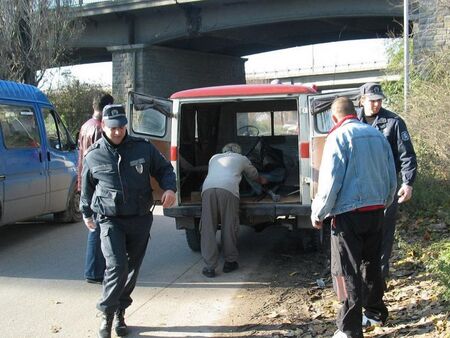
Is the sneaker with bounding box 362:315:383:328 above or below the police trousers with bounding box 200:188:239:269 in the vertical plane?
below

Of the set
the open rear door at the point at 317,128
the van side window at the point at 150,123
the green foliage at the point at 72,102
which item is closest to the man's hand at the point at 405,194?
the open rear door at the point at 317,128

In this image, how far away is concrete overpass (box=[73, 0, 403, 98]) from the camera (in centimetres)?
2289

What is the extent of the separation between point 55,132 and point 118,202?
5138 millimetres

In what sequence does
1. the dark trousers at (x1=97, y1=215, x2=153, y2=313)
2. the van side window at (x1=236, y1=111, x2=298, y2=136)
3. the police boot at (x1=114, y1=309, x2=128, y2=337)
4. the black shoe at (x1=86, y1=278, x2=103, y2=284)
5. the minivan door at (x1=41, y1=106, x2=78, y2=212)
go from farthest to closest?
1. the van side window at (x1=236, y1=111, x2=298, y2=136)
2. the minivan door at (x1=41, y1=106, x2=78, y2=212)
3. the black shoe at (x1=86, y1=278, x2=103, y2=284)
4. the police boot at (x1=114, y1=309, x2=128, y2=337)
5. the dark trousers at (x1=97, y1=215, x2=153, y2=313)

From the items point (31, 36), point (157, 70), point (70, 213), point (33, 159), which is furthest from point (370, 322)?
point (157, 70)

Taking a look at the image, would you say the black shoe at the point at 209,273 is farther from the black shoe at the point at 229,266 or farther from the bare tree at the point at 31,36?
the bare tree at the point at 31,36

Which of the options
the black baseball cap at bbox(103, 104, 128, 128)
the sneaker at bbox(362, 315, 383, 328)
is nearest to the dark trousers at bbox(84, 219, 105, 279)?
the black baseball cap at bbox(103, 104, 128, 128)

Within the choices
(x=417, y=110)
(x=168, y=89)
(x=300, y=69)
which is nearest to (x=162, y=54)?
(x=168, y=89)

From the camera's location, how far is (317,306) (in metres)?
5.25

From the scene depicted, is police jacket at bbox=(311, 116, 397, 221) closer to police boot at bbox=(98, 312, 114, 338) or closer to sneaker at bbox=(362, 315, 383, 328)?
sneaker at bbox=(362, 315, 383, 328)

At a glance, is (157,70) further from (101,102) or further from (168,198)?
(168,198)

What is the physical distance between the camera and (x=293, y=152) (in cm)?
950

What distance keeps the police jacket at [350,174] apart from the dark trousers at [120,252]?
4.91ft

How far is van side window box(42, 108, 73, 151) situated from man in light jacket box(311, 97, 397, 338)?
5984 mm
